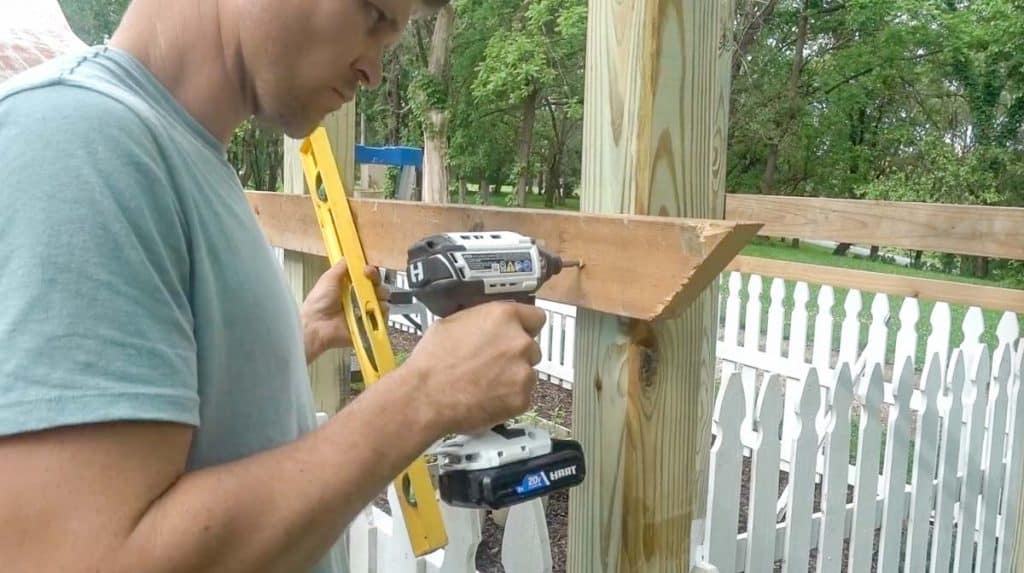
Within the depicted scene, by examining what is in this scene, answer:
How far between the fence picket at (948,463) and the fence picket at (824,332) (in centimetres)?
199

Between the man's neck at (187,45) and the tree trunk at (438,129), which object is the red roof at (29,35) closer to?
the man's neck at (187,45)

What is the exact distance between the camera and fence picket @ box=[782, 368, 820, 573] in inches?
103

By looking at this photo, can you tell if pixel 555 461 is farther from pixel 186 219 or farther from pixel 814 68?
pixel 814 68

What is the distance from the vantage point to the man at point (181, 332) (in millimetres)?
737

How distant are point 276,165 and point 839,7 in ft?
51.0

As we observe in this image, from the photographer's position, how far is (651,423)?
124 cm

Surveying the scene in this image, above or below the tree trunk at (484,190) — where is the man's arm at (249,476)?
below

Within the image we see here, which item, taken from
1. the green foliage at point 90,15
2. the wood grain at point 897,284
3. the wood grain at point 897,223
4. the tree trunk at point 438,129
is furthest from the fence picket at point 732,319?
the green foliage at point 90,15

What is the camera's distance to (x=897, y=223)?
11.6 feet

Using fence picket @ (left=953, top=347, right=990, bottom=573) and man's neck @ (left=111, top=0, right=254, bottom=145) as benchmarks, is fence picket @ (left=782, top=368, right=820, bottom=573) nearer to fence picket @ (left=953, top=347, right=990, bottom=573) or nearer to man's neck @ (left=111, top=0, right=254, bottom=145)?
fence picket @ (left=953, top=347, right=990, bottom=573)

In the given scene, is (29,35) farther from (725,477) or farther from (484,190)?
(484,190)

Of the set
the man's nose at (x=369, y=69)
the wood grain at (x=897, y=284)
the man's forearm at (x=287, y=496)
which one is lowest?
the wood grain at (x=897, y=284)

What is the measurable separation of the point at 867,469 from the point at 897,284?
7.52 ft

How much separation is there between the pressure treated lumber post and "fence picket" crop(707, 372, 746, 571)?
4.31 feet
